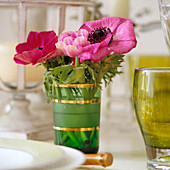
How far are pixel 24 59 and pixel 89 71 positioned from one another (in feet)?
0.23

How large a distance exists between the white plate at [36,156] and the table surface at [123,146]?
0.28 ft

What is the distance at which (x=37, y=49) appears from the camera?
1.30 feet

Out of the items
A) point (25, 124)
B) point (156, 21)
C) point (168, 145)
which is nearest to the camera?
point (168, 145)

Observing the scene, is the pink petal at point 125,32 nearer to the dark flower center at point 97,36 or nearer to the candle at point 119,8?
the dark flower center at point 97,36

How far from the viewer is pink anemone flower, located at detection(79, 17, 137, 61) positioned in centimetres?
38

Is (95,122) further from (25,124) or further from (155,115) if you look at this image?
(25,124)

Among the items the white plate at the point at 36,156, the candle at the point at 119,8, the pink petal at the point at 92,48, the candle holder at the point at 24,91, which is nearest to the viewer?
the white plate at the point at 36,156

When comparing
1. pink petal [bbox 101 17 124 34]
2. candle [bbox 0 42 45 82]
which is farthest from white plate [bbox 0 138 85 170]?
candle [bbox 0 42 45 82]

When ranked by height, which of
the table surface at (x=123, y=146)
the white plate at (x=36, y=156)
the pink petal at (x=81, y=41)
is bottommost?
the table surface at (x=123, y=146)

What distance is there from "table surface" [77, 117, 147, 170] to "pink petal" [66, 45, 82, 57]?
12cm

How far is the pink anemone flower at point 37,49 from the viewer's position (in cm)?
39

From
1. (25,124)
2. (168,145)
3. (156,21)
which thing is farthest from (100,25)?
(156,21)

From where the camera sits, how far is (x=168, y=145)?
1.28 ft

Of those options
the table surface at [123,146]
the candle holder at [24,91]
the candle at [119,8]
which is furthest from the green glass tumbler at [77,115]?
the candle at [119,8]
